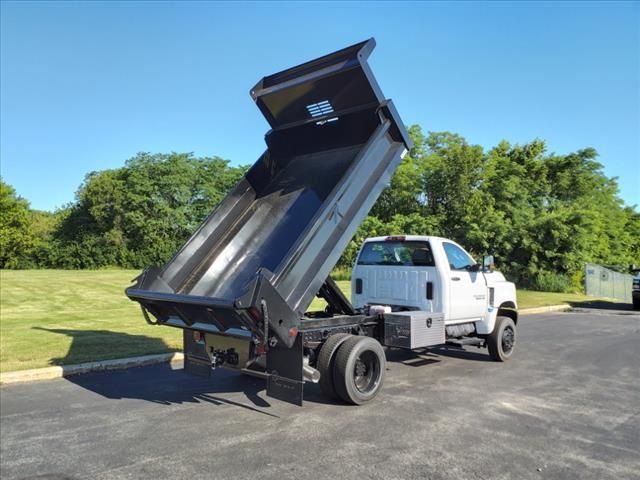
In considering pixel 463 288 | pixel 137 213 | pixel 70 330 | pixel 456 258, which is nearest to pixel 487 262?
pixel 456 258

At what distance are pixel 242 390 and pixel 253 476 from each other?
9.32 ft

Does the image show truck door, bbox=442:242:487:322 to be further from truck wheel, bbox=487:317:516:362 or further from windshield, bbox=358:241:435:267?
truck wheel, bbox=487:317:516:362

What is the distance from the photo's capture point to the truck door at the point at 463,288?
7910mm

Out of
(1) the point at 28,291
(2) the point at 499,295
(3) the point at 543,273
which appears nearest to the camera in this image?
(2) the point at 499,295

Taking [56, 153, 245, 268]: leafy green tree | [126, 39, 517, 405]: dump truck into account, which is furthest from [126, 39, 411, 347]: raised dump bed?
[56, 153, 245, 268]: leafy green tree

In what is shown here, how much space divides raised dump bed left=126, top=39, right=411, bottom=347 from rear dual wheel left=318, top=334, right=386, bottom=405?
916 mm

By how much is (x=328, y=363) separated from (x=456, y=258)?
346 centimetres

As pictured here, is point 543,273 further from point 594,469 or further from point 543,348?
point 594,469

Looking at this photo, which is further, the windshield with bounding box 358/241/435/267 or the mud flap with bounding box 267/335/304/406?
the windshield with bounding box 358/241/435/267

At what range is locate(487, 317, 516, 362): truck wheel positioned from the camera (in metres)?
8.80

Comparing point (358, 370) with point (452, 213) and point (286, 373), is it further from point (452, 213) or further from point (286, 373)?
point (452, 213)

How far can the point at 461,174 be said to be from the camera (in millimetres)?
32375

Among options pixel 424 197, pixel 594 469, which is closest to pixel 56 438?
pixel 594 469

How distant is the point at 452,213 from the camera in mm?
32656
